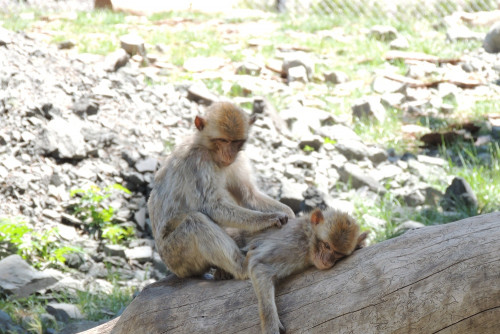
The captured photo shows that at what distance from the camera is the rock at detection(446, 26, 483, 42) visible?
1400 cm

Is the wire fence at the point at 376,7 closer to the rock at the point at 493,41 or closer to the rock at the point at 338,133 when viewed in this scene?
the rock at the point at 493,41

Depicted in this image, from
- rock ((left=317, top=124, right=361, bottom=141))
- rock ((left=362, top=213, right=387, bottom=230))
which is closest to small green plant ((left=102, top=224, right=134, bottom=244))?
rock ((left=362, top=213, right=387, bottom=230))

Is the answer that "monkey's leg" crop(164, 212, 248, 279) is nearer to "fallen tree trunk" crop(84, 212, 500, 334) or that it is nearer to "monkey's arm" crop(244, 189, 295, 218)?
"fallen tree trunk" crop(84, 212, 500, 334)

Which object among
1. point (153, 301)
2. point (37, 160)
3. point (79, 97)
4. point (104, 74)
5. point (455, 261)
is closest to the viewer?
point (455, 261)

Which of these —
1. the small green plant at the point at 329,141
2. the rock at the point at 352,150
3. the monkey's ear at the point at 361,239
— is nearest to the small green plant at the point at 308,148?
the small green plant at the point at 329,141

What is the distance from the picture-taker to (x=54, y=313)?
250 inches

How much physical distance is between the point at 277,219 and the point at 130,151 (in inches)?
169

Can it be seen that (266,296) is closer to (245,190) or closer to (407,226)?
(245,190)

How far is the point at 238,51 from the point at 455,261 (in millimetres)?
9272

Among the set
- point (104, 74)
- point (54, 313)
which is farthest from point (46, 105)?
point (54, 313)

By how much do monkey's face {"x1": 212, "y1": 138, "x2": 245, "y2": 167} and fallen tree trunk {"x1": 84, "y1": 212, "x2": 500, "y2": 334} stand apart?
1.01 m

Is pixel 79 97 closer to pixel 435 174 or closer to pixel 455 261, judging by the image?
pixel 435 174

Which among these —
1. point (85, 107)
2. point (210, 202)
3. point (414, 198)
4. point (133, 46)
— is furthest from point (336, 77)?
point (210, 202)

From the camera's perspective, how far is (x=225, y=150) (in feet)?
17.4
